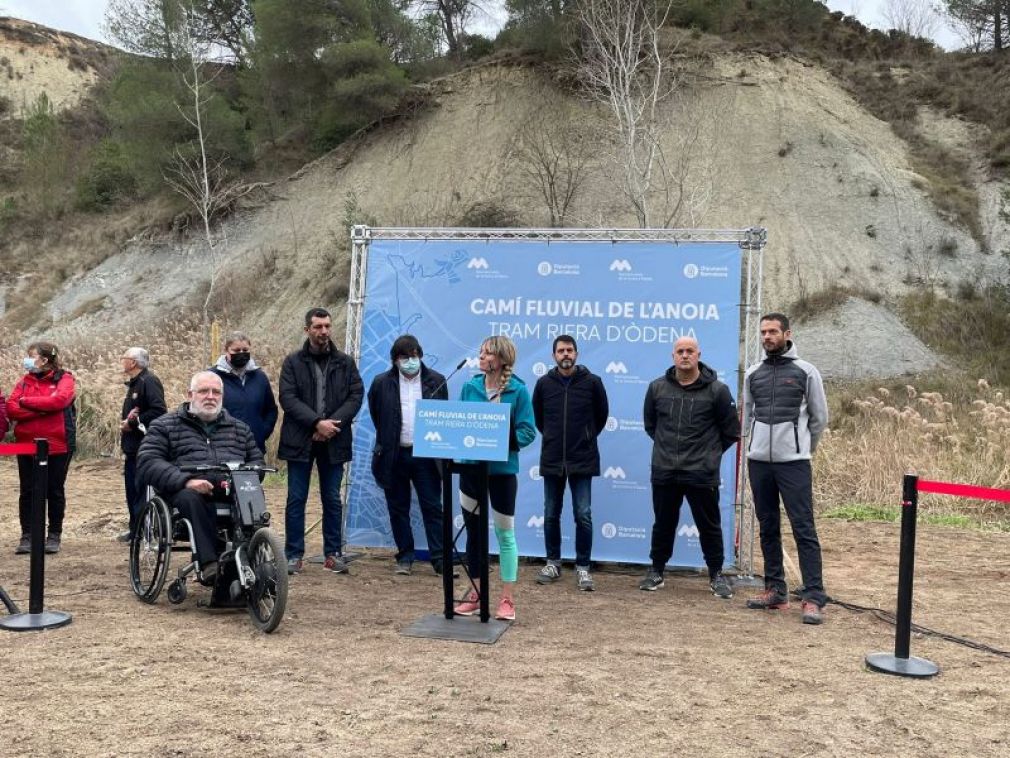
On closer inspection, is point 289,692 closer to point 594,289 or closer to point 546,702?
point 546,702

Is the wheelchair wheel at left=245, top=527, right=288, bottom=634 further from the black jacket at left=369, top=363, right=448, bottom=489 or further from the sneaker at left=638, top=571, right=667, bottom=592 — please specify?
the sneaker at left=638, top=571, right=667, bottom=592

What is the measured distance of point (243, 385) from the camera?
7.05m

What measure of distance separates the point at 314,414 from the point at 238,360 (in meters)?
0.73

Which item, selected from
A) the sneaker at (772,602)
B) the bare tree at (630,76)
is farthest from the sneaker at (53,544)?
the bare tree at (630,76)

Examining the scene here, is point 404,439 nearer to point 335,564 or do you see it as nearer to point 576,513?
point 335,564

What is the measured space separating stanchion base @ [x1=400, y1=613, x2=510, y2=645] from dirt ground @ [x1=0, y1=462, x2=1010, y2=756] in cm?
8

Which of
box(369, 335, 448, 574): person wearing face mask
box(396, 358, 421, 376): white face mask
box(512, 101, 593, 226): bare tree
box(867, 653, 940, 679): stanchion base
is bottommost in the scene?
box(867, 653, 940, 679): stanchion base

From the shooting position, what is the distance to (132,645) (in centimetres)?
493

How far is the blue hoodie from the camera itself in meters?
5.62

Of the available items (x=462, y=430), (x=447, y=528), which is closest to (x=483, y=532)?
(x=447, y=528)

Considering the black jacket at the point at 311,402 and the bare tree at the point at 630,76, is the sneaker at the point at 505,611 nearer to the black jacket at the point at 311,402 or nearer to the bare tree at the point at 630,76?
the black jacket at the point at 311,402

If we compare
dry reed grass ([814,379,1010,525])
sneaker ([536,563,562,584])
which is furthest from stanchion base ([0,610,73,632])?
dry reed grass ([814,379,1010,525])

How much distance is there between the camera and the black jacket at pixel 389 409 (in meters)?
6.94

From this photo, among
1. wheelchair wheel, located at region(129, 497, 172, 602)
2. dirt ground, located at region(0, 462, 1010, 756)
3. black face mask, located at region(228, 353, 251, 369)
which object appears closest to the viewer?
dirt ground, located at region(0, 462, 1010, 756)
